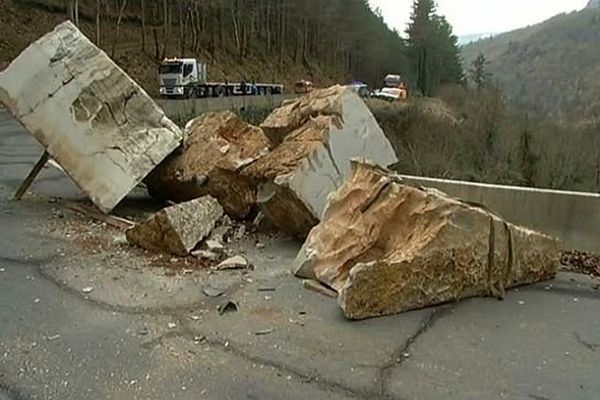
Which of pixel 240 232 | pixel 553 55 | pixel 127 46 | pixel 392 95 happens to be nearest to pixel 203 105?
pixel 392 95

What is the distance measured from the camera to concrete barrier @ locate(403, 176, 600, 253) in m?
6.27

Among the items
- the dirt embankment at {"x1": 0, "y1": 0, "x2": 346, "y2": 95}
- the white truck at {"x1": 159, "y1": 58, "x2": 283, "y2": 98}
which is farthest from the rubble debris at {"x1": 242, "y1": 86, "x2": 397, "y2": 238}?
the dirt embankment at {"x1": 0, "y1": 0, "x2": 346, "y2": 95}

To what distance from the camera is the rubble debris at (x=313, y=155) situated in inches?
263

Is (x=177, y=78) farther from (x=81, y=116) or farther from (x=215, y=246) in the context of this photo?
(x=215, y=246)

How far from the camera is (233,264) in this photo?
5883 mm

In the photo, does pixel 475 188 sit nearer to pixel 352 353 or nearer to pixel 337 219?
pixel 337 219

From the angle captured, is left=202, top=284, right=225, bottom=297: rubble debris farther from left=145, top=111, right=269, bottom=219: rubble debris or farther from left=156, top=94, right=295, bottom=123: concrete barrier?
left=156, top=94, right=295, bottom=123: concrete barrier

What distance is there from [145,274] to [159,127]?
314 cm

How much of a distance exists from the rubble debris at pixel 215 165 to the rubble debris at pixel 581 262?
11.7 ft

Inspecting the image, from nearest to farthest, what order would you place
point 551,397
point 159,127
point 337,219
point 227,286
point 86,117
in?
1. point 551,397
2. point 227,286
3. point 337,219
4. point 86,117
5. point 159,127

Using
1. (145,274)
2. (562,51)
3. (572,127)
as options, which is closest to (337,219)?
(145,274)

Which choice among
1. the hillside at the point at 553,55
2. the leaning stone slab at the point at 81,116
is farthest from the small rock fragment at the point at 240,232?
the hillside at the point at 553,55

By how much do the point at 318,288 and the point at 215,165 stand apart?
296cm

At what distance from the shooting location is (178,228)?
6.00 metres
